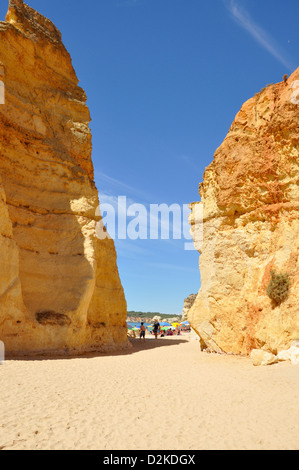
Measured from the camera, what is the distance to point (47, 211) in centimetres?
1593

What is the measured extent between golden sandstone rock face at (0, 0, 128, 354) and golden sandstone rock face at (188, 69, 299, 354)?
17.5ft

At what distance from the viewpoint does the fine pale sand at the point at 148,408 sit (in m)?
4.89

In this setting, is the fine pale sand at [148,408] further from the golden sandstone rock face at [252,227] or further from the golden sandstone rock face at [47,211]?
the golden sandstone rock face at [47,211]

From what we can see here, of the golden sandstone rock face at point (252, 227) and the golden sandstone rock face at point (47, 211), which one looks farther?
the golden sandstone rock face at point (47, 211)

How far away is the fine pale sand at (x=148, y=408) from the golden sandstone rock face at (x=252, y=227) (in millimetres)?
2205

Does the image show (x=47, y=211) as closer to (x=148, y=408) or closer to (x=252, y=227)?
(x=252, y=227)

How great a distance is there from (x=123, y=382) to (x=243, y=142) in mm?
10514

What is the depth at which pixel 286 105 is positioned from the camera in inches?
493

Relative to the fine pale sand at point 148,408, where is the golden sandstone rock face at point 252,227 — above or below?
above

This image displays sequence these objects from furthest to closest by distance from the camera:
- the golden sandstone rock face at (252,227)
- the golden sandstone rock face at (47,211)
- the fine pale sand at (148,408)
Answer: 1. the golden sandstone rock face at (47,211)
2. the golden sandstone rock face at (252,227)
3. the fine pale sand at (148,408)

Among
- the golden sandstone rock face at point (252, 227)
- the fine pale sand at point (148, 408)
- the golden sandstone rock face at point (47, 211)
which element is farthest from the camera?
the golden sandstone rock face at point (47, 211)

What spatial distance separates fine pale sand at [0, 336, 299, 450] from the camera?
489cm

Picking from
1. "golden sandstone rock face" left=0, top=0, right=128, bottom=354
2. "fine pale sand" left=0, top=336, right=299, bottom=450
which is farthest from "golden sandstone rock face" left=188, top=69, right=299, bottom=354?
"golden sandstone rock face" left=0, top=0, right=128, bottom=354

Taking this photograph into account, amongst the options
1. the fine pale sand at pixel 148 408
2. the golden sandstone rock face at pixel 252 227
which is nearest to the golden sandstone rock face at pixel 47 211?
the fine pale sand at pixel 148 408
